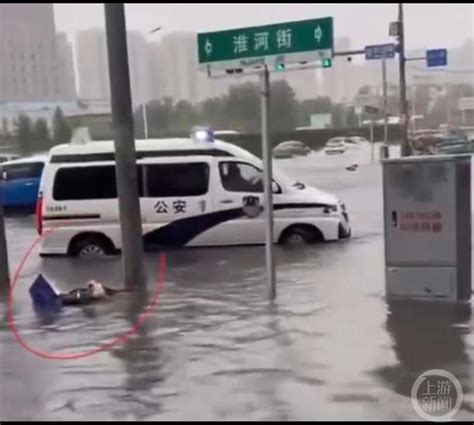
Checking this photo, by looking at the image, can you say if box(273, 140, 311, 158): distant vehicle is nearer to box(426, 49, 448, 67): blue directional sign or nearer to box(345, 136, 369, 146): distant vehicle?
box(345, 136, 369, 146): distant vehicle

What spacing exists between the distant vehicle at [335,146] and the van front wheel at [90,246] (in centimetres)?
2932

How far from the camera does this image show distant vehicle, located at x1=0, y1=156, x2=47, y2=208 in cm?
2105

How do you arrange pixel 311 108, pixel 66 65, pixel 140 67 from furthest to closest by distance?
pixel 311 108, pixel 140 67, pixel 66 65

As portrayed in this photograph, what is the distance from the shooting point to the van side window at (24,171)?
21.4 metres

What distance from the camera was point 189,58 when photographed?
1933 centimetres

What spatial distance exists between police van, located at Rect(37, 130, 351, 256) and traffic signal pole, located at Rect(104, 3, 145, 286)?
3063 millimetres

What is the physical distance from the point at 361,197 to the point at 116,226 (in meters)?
9.39

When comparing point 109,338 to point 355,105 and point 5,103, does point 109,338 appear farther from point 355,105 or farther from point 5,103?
point 355,105

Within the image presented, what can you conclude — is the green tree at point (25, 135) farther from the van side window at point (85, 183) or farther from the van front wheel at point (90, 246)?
the van front wheel at point (90, 246)

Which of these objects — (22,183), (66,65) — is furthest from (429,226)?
(22,183)

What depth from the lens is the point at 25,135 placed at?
25.7 meters

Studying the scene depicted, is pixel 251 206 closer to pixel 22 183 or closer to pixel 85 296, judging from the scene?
pixel 85 296

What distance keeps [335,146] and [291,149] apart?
3.14 m

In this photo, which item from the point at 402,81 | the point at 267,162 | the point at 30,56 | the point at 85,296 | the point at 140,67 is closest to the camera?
the point at 267,162
